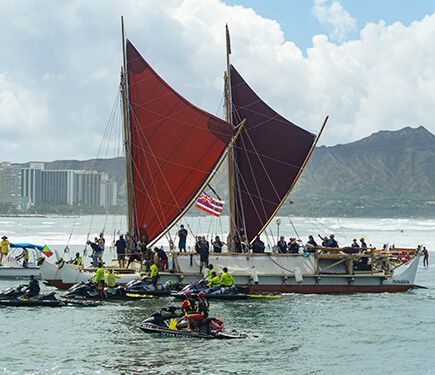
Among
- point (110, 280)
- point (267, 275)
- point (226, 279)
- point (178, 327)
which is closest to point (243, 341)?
point (178, 327)

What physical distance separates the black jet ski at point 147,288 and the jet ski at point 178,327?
848 centimetres

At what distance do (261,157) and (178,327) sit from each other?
66.4ft

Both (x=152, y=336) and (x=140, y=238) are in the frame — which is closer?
(x=152, y=336)

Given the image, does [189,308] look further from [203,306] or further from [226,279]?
[226,279]

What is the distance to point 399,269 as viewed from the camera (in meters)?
48.9

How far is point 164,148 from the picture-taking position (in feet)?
163

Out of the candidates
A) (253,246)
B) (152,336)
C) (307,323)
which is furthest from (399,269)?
(152,336)

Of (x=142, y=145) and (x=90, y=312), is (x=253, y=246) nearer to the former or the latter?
(x=142, y=145)

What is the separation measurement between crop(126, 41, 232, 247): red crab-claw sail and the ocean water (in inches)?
307

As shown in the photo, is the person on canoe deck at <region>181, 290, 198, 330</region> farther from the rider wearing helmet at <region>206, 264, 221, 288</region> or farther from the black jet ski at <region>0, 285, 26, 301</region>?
the black jet ski at <region>0, 285, 26, 301</region>

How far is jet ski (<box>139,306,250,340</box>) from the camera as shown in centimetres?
3272

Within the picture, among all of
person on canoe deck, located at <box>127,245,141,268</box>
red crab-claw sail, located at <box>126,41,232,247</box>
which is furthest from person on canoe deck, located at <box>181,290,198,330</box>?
red crab-claw sail, located at <box>126,41,232,247</box>

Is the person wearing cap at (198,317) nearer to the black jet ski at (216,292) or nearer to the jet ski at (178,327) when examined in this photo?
the jet ski at (178,327)

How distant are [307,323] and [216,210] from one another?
44.5 ft
